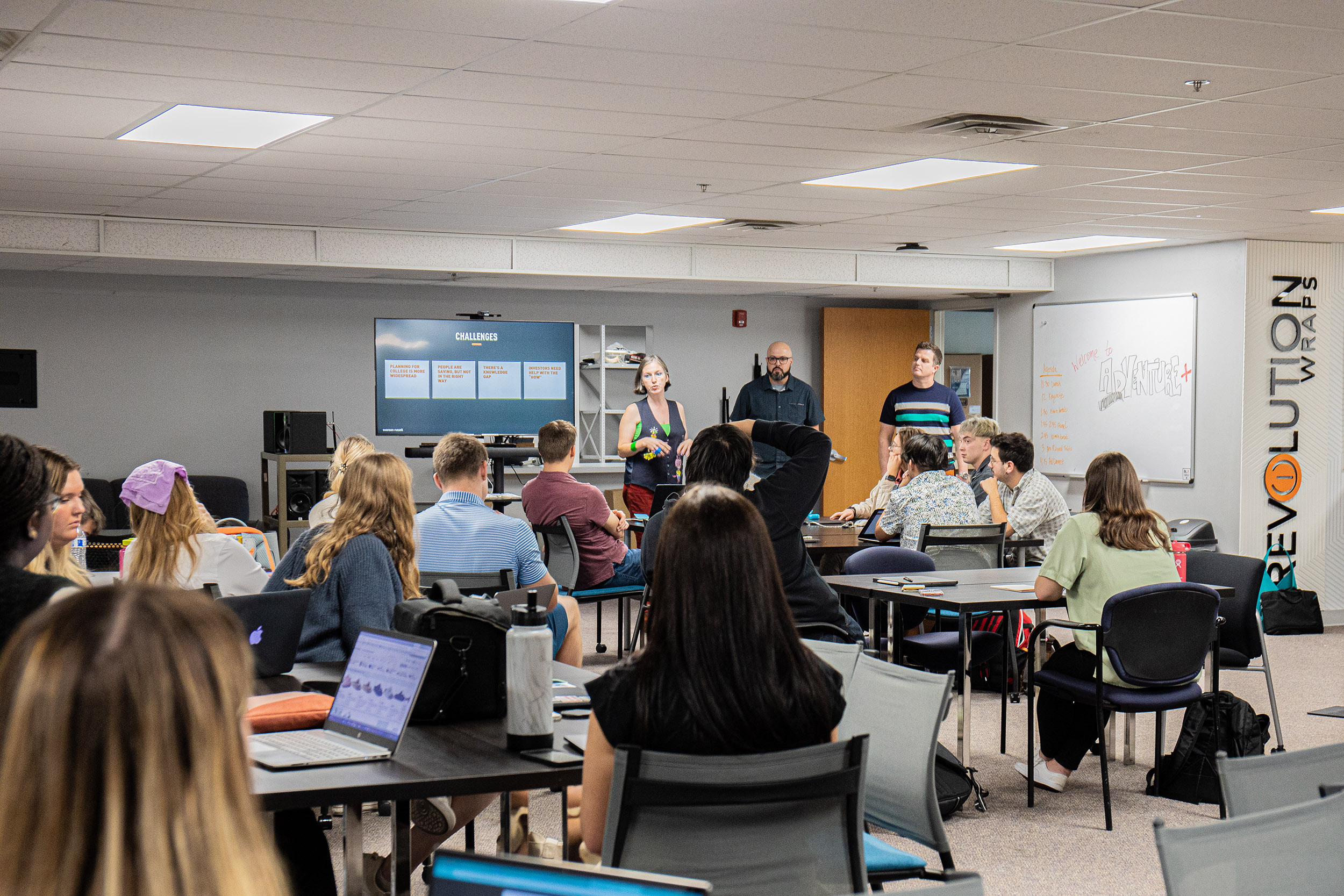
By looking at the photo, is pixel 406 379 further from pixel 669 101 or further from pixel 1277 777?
pixel 1277 777

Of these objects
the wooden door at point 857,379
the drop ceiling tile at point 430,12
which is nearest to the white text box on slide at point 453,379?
the wooden door at point 857,379

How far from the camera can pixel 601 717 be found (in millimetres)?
2137

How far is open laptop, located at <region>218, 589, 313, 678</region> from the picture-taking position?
316 cm

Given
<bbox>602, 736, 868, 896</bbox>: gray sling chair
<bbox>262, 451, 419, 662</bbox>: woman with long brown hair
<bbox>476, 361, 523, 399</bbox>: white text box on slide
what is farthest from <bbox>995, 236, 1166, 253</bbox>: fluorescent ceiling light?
<bbox>602, 736, 868, 896</bbox>: gray sling chair

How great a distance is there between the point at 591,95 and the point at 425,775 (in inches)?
110

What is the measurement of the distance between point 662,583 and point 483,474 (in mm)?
2875

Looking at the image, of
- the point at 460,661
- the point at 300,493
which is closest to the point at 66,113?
the point at 460,661

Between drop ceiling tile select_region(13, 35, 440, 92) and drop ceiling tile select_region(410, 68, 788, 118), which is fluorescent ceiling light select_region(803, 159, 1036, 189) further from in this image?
drop ceiling tile select_region(13, 35, 440, 92)

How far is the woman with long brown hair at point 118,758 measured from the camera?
97 centimetres

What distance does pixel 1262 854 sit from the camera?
1.76 m

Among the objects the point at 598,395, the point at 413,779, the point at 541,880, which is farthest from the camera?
the point at 598,395

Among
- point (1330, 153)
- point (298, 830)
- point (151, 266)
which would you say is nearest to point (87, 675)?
point (298, 830)

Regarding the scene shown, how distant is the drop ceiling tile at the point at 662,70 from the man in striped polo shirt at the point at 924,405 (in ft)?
16.1

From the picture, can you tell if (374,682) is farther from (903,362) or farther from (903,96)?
(903,362)
